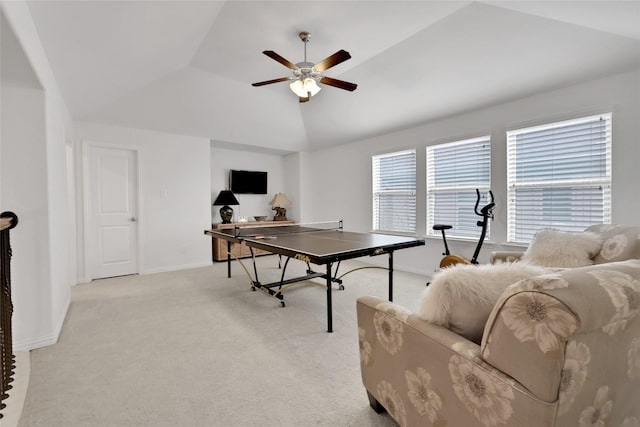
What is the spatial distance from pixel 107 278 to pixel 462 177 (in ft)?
18.0

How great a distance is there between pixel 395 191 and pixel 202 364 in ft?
13.0

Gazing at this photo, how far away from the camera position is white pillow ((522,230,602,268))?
2.09 metres

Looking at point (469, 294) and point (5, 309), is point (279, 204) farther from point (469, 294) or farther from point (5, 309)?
point (469, 294)

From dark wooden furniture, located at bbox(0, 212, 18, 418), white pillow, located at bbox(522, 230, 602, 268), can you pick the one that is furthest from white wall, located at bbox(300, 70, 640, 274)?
dark wooden furniture, located at bbox(0, 212, 18, 418)

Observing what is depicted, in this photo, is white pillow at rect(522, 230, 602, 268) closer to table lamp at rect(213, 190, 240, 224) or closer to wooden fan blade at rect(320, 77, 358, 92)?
wooden fan blade at rect(320, 77, 358, 92)

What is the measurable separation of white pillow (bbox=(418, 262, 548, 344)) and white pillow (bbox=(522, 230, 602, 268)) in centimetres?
138

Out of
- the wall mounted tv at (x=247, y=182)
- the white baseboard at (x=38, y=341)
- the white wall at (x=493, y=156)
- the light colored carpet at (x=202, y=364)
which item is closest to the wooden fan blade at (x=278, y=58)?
the light colored carpet at (x=202, y=364)

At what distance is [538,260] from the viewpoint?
2.24 m

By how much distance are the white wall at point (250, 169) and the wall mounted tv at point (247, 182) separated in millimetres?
129

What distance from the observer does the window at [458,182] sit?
Result: 395cm

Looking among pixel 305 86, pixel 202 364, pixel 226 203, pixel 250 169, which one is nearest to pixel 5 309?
pixel 202 364

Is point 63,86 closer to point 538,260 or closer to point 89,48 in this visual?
point 89,48

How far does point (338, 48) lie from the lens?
3.45 meters

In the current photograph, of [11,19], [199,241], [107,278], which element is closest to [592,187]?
[11,19]
